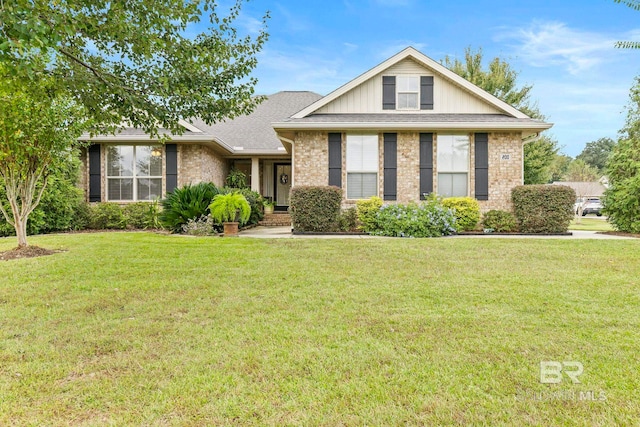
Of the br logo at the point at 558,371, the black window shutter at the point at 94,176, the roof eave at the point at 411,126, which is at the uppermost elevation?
the roof eave at the point at 411,126

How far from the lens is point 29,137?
6.85 meters

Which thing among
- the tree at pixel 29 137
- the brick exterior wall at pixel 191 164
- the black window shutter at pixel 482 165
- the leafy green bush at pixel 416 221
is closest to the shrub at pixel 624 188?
the black window shutter at pixel 482 165

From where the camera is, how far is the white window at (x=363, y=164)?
11.7m

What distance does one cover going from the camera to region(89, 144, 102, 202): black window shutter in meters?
12.7

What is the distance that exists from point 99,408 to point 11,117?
6.29m

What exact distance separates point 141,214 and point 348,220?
21.9 feet

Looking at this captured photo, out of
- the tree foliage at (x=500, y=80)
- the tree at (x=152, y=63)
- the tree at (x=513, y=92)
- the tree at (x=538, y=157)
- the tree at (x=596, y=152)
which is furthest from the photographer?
the tree at (x=596, y=152)

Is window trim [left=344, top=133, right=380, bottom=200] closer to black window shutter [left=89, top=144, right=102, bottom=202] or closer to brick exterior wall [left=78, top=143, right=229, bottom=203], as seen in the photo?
brick exterior wall [left=78, top=143, right=229, bottom=203]

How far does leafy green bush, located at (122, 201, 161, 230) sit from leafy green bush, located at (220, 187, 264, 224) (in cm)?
227

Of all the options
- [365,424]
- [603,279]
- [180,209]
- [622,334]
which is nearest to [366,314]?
[365,424]

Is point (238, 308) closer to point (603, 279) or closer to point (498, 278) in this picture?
point (498, 278)

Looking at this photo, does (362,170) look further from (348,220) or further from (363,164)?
(348,220)

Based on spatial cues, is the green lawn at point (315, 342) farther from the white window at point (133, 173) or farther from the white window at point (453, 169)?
the white window at point (133, 173)

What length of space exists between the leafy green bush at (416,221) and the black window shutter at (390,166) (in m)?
1.24
